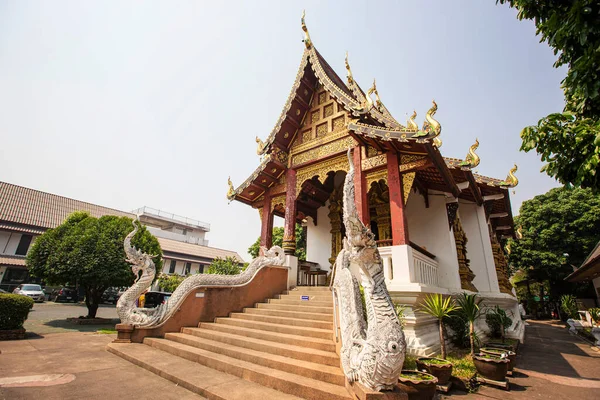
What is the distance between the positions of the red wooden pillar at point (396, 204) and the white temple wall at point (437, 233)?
99.6 inches

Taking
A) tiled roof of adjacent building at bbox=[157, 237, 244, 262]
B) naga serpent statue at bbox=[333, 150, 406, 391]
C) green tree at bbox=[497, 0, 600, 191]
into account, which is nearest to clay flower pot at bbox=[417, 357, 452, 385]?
naga serpent statue at bbox=[333, 150, 406, 391]

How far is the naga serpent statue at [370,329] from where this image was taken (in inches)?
101

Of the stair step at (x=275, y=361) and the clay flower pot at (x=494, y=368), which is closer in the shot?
the stair step at (x=275, y=361)

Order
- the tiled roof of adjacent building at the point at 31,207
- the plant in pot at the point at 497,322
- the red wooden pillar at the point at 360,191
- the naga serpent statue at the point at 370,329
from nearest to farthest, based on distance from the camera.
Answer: the naga serpent statue at the point at 370,329, the red wooden pillar at the point at 360,191, the plant in pot at the point at 497,322, the tiled roof of adjacent building at the point at 31,207

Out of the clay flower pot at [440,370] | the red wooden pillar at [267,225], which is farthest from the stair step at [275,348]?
the red wooden pillar at [267,225]

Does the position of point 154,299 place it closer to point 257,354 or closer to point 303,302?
point 303,302

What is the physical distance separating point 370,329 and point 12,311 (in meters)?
8.63

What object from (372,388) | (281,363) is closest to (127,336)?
(281,363)

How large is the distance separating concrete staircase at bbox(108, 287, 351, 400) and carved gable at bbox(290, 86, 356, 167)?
14.7 feet

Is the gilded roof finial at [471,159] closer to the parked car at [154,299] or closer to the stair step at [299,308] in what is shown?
the stair step at [299,308]

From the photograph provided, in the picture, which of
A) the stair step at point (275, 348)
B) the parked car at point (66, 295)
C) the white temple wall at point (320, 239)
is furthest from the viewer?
the parked car at point (66, 295)

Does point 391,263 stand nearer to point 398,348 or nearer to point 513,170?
point 398,348

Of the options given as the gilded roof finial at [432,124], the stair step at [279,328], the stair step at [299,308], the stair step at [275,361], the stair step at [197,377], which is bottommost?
the stair step at [197,377]

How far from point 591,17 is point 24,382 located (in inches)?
320
